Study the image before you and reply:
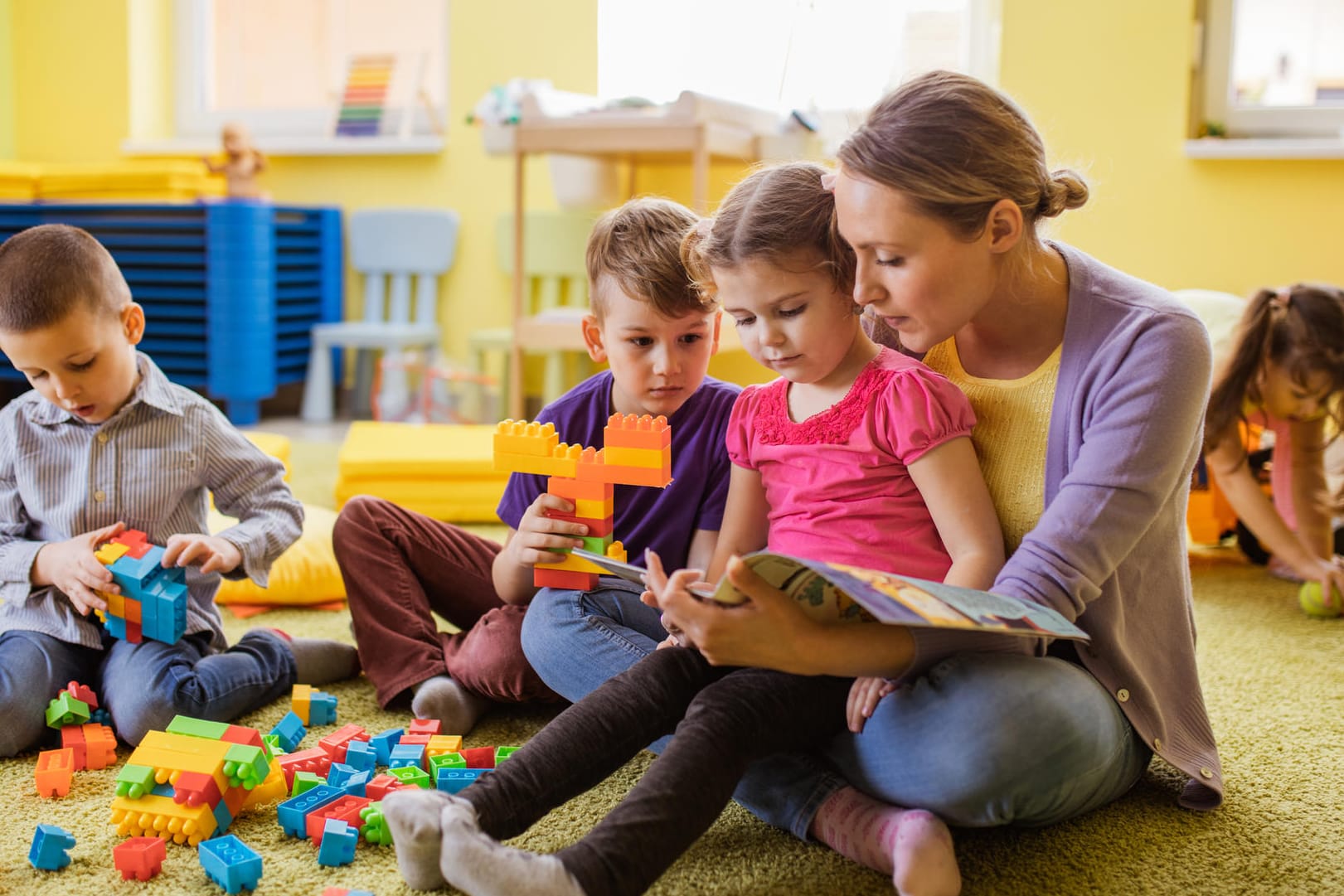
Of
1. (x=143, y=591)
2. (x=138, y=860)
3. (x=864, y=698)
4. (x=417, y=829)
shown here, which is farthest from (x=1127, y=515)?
(x=143, y=591)

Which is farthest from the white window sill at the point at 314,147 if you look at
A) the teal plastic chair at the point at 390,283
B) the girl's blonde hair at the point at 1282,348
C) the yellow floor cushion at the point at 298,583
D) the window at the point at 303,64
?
the girl's blonde hair at the point at 1282,348

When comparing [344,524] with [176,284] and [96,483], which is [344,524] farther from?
[176,284]

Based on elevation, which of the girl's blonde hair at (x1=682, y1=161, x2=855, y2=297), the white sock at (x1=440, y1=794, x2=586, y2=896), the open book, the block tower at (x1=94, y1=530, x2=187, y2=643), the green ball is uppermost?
the girl's blonde hair at (x1=682, y1=161, x2=855, y2=297)

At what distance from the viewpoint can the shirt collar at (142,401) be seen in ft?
4.42

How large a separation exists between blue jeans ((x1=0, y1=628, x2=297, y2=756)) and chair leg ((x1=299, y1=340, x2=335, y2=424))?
2.35 meters

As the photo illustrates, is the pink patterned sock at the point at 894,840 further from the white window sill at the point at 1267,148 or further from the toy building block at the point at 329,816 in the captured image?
the white window sill at the point at 1267,148

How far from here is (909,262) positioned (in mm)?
975

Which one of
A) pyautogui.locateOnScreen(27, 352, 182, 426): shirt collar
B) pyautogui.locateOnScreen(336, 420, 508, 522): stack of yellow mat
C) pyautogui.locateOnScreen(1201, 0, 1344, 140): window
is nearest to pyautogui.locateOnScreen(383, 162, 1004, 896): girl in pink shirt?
pyautogui.locateOnScreen(27, 352, 182, 426): shirt collar

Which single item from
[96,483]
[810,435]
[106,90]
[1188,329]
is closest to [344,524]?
[96,483]

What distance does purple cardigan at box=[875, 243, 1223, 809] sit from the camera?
0.95 metres

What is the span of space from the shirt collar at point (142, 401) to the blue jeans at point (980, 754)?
803 millimetres

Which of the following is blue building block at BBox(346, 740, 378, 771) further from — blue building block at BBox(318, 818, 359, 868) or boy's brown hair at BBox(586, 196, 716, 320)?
boy's brown hair at BBox(586, 196, 716, 320)

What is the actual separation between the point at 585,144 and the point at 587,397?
1468 mm

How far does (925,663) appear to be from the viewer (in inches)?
38.2
